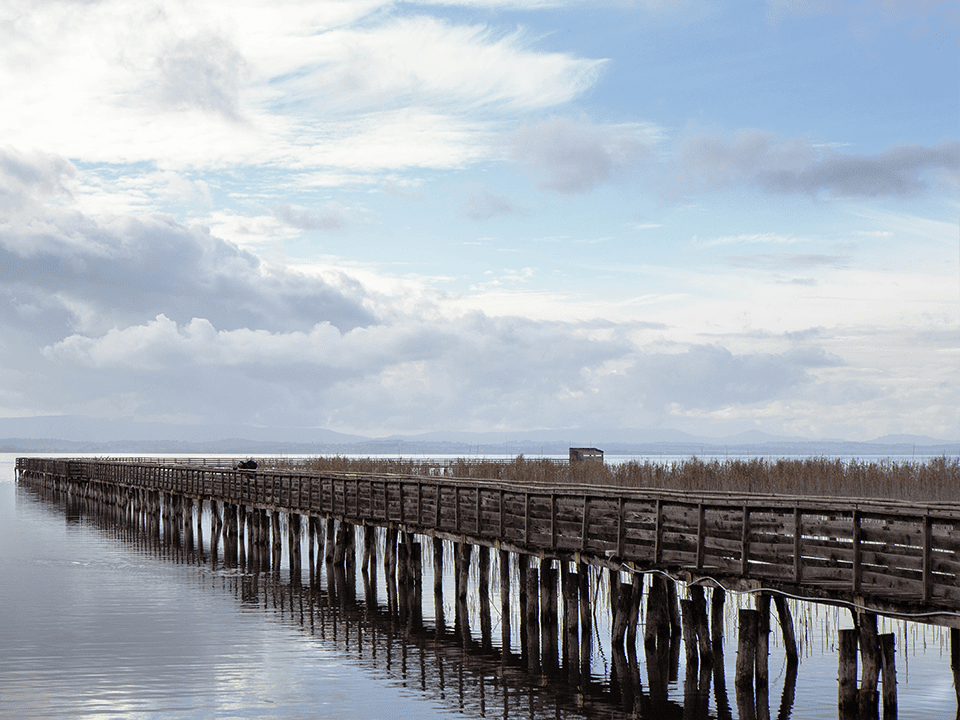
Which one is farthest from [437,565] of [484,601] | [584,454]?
[584,454]

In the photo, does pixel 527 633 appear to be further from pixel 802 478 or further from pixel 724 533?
pixel 802 478

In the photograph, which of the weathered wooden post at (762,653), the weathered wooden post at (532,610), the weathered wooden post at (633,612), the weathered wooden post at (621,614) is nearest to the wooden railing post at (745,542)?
the weathered wooden post at (762,653)

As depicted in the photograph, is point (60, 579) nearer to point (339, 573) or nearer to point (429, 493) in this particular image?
point (339, 573)

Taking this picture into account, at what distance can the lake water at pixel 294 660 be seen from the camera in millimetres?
19391

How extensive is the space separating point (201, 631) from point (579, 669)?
33.3 feet

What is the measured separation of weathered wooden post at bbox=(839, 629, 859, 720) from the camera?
17.1 m

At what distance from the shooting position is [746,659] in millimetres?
19703

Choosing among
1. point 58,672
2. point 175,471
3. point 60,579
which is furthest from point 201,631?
point 175,471

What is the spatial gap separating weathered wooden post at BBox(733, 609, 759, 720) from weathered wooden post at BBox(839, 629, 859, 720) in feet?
6.62

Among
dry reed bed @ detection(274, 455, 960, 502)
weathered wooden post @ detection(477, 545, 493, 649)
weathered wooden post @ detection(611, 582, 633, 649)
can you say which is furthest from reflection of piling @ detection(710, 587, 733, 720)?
dry reed bed @ detection(274, 455, 960, 502)

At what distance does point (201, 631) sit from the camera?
27.1 meters

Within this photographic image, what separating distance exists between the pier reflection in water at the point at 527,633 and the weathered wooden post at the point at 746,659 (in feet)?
0.12

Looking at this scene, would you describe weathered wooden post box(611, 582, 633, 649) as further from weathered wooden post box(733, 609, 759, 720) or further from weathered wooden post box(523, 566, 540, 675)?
weathered wooden post box(733, 609, 759, 720)

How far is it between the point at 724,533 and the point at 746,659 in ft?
7.44
